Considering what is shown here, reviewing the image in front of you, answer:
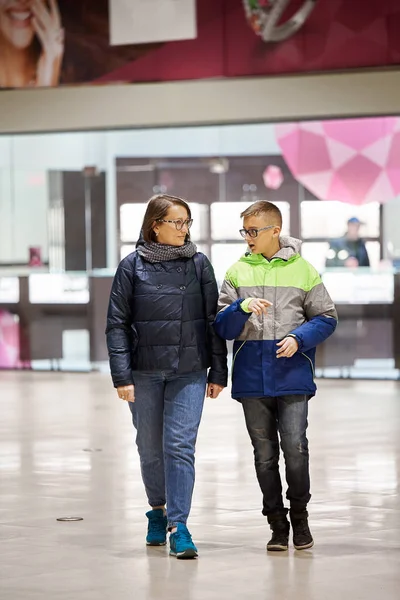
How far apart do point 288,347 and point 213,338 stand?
0.35m

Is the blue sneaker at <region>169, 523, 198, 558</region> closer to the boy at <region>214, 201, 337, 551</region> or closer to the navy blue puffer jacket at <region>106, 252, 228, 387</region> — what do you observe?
the boy at <region>214, 201, 337, 551</region>

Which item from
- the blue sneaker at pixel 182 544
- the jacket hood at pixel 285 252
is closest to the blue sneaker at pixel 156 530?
the blue sneaker at pixel 182 544

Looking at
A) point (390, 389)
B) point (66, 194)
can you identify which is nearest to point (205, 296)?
point (390, 389)

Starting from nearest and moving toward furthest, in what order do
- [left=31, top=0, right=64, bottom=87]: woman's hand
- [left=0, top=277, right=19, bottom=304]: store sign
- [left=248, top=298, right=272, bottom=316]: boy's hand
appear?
1. [left=248, top=298, right=272, bottom=316]: boy's hand
2. [left=31, top=0, right=64, bottom=87]: woman's hand
3. [left=0, top=277, right=19, bottom=304]: store sign

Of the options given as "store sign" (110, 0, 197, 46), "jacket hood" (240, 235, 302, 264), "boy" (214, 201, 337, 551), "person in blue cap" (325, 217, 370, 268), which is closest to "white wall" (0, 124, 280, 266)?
"store sign" (110, 0, 197, 46)

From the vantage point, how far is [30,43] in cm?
1374

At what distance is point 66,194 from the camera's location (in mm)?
14211

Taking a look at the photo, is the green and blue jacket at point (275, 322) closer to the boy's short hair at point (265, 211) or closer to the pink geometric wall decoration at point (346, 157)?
the boy's short hair at point (265, 211)

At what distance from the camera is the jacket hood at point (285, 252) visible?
499 centimetres

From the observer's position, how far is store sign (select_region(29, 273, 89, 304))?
46.6 ft

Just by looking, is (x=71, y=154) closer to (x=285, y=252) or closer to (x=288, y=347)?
(x=285, y=252)

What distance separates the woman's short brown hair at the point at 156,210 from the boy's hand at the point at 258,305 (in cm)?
55

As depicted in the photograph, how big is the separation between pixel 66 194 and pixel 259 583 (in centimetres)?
1020

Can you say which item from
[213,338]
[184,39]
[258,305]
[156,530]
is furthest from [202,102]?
[258,305]
